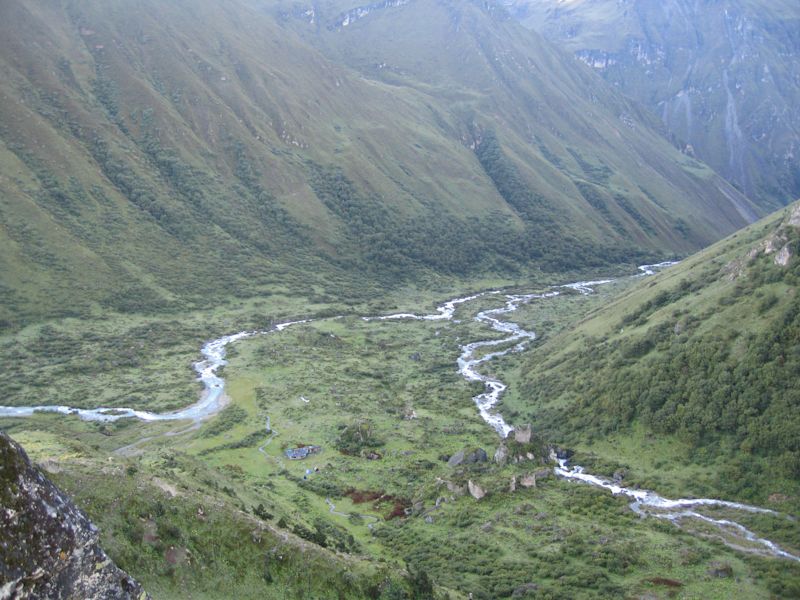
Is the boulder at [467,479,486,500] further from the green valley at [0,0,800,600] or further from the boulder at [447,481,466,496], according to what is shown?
the boulder at [447,481,466,496]

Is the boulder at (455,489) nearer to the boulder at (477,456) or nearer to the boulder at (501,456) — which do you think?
the boulder at (501,456)

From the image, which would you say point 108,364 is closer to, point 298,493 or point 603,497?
point 298,493

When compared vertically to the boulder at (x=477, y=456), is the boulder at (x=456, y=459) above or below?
below

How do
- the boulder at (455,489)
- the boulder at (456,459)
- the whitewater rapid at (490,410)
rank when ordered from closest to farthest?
the whitewater rapid at (490,410) < the boulder at (455,489) < the boulder at (456,459)

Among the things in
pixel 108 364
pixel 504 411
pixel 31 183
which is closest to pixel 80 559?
pixel 504 411

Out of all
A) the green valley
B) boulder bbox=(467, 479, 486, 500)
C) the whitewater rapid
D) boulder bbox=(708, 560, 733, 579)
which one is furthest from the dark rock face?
the whitewater rapid

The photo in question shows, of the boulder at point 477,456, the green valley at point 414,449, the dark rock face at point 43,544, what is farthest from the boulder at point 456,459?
the dark rock face at point 43,544

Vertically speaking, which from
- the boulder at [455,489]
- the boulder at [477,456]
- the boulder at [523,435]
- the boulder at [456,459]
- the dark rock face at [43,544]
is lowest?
the boulder at [456,459]
